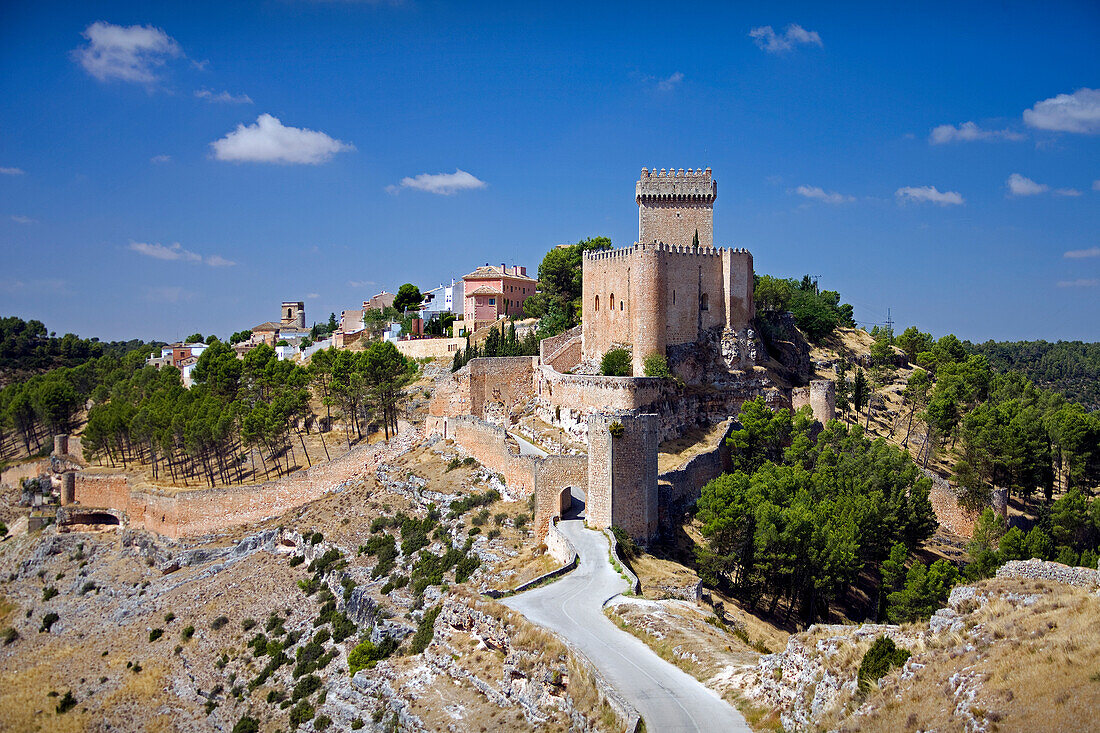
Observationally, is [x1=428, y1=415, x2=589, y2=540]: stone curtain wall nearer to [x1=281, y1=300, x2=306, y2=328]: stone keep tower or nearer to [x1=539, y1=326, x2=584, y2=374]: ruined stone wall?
[x1=539, y1=326, x2=584, y2=374]: ruined stone wall

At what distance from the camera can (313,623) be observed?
28781 millimetres

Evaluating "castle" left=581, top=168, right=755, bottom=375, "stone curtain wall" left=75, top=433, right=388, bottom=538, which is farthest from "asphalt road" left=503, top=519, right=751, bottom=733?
"stone curtain wall" left=75, top=433, right=388, bottom=538

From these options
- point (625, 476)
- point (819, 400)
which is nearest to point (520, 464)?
point (625, 476)

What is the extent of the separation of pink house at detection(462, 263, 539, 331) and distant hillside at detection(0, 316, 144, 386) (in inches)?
1967

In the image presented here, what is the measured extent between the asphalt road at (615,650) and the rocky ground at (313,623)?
24.5 inches

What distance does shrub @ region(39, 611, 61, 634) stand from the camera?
36781 millimetres

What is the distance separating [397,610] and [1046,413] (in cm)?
3662

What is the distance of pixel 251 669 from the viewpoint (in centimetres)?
2838

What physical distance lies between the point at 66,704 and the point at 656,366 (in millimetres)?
26300

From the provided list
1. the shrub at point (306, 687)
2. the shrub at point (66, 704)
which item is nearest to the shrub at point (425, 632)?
the shrub at point (306, 687)

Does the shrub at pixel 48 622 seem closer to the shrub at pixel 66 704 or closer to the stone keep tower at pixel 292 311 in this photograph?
the shrub at pixel 66 704

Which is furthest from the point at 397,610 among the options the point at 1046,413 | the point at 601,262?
the point at 1046,413

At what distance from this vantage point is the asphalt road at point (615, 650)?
12.9 metres

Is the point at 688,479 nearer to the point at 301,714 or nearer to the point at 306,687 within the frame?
the point at 306,687
